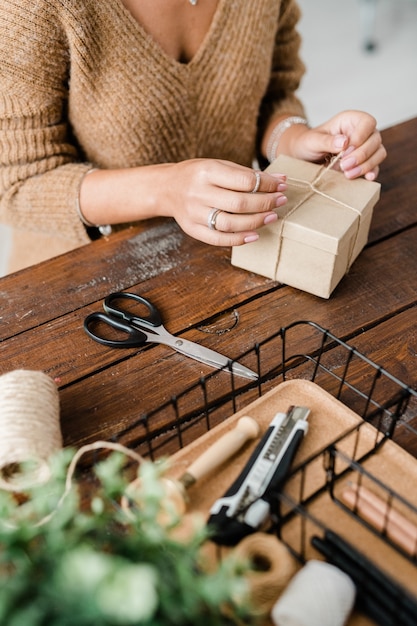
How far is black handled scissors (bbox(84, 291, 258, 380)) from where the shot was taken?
743mm

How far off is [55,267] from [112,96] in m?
0.30

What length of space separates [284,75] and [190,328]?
2.24 feet

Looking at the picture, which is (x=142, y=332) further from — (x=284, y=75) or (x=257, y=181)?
(x=284, y=75)

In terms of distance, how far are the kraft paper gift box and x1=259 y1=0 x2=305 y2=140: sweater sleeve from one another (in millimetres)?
422

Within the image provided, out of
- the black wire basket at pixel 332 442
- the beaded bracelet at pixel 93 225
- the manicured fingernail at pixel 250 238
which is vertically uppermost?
the manicured fingernail at pixel 250 238

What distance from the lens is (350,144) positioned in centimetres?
92

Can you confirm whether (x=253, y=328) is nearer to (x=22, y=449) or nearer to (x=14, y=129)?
(x=22, y=449)

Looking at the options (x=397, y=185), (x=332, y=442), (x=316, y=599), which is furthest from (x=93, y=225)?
(x=316, y=599)

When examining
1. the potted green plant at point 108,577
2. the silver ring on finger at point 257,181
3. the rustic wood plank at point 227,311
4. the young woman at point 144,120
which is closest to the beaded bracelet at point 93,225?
the young woman at point 144,120

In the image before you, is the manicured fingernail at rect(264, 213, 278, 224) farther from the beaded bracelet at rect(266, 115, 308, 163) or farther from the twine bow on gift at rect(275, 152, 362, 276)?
the beaded bracelet at rect(266, 115, 308, 163)

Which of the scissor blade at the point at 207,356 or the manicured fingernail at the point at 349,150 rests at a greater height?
the manicured fingernail at the point at 349,150

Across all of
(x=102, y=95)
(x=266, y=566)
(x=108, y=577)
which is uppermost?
(x=102, y=95)

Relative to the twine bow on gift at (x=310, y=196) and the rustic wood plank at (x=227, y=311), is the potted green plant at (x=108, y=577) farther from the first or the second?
the twine bow on gift at (x=310, y=196)

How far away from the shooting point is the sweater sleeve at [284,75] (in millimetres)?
1226
